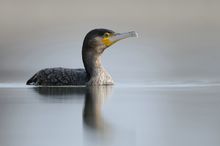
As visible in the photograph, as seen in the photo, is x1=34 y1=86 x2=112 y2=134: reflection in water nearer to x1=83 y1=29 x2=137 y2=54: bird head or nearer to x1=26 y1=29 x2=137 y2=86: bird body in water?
x1=26 y1=29 x2=137 y2=86: bird body in water

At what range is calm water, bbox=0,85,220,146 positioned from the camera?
5.60 meters

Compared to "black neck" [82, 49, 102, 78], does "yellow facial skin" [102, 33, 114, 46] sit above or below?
above

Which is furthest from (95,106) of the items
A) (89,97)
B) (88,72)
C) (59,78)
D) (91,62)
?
(91,62)

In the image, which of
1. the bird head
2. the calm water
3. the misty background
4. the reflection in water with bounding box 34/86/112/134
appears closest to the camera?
the calm water

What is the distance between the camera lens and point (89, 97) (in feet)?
31.1

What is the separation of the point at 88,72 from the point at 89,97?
2.83 m

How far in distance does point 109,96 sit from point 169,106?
5.02ft

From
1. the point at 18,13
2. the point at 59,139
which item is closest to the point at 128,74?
the point at 59,139

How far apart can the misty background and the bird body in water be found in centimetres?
69

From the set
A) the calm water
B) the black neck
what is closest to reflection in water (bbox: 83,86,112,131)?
the calm water

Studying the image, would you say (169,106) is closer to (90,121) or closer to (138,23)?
(90,121)

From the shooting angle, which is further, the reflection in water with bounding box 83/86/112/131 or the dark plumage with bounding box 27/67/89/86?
the dark plumage with bounding box 27/67/89/86

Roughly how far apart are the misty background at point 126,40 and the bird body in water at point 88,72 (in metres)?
0.69

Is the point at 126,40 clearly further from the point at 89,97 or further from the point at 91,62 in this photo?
the point at 89,97
